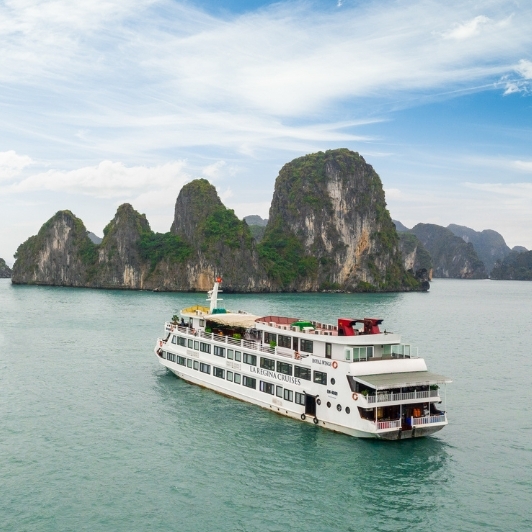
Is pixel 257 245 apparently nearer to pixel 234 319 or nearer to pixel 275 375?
pixel 234 319

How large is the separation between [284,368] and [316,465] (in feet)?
22.7

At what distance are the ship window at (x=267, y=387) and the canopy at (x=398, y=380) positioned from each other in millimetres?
6094

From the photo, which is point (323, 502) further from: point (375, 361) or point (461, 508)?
point (375, 361)

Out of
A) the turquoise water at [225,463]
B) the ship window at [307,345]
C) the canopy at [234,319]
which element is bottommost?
the turquoise water at [225,463]

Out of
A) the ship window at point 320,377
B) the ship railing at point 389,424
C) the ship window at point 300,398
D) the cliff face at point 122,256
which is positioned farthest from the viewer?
the cliff face at point 122,256

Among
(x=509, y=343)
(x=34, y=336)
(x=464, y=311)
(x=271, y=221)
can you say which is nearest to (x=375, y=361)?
(x=509, y=343)

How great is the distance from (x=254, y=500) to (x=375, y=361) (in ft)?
30.7

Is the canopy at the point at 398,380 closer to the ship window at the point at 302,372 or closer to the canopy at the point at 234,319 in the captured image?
the ship window at the point at 302,372

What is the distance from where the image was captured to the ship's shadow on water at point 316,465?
21.1 m

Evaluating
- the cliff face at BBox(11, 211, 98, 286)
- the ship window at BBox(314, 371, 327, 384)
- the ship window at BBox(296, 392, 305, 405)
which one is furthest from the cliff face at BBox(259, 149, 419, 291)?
the ship window at BBox(314, 371, 327, 384)

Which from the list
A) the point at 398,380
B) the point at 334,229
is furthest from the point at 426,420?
the point at 334,229

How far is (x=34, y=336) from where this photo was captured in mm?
59750

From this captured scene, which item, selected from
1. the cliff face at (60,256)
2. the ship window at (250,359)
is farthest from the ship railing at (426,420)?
the cliff face at (60,256)

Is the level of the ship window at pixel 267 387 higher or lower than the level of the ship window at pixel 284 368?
lower
